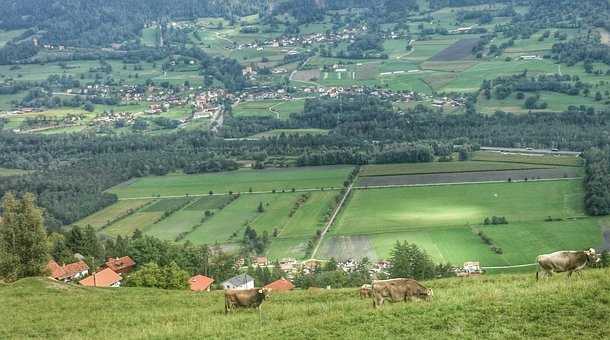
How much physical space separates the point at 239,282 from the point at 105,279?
898 centimetres

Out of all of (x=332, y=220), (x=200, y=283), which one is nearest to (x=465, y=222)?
(x=332, y=220)

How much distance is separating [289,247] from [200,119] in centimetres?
8057

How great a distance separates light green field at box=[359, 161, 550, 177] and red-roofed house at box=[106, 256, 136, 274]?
41360 millimetres

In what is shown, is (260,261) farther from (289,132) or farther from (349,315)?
(289,132)

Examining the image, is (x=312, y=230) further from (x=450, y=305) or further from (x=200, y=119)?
(x=200, y=119)

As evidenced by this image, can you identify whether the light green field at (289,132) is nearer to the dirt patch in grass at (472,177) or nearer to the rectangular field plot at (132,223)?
the dirt patch in grass at (472,177)

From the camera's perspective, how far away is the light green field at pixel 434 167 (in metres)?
86.0

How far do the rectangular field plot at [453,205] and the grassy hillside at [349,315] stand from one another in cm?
4119

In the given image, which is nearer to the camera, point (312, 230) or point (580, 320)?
point (580, 320)

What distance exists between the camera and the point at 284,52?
641 feet

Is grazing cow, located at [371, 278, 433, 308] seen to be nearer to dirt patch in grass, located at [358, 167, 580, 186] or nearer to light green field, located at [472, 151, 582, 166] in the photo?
dirt patch in grass, located at [358, 167, 580, 186]

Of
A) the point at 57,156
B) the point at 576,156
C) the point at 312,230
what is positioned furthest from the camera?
the point at 57,156

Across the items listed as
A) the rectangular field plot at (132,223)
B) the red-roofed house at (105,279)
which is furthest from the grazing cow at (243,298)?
the rectangular field plot at (132,223)

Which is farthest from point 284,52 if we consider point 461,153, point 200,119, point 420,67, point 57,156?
point 461,153
